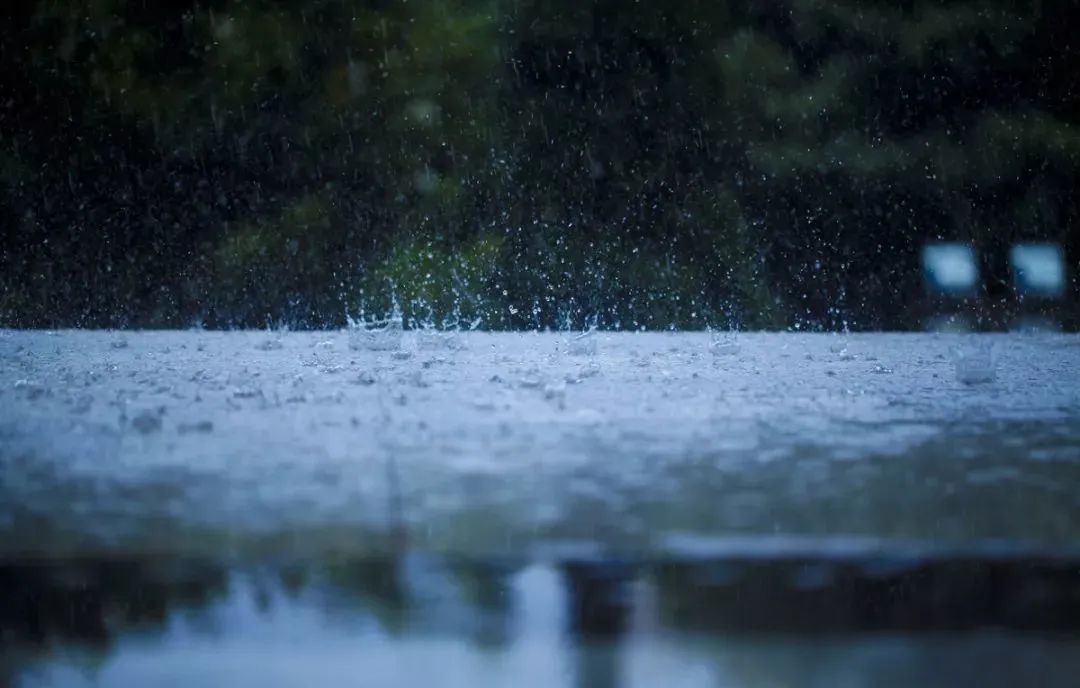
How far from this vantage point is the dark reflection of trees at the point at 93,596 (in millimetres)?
1334

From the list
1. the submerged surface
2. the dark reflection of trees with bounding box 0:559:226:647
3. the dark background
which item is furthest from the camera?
the dark background

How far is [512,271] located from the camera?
1096 cm

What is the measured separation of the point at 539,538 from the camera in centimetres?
166

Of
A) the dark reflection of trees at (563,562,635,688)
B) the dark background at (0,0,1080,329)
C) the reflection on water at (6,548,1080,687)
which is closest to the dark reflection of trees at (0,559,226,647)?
the reflection on water at (6,548,1080,687)

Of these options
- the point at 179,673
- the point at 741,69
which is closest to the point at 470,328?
the point at 741,69

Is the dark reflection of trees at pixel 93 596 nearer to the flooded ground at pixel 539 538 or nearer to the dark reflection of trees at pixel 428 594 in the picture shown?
the flooded ground at pixel 539 538

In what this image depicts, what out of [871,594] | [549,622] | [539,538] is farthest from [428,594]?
[871,594]

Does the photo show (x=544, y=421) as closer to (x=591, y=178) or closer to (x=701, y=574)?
(x=701, y=574)

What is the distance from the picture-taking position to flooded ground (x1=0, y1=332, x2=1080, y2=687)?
126 cm

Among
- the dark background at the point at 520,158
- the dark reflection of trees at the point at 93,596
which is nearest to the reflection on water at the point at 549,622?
the dark reflection of trees at the point at 93,596

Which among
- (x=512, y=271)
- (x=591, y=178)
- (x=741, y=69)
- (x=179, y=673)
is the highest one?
(x=741, y=69)

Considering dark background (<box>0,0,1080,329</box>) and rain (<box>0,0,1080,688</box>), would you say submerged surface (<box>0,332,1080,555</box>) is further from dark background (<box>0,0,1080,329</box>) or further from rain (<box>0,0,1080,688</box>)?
dark background (<box>0,0,1080,329</box>)

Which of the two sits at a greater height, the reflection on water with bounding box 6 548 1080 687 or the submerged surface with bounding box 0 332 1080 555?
the submerged surface with bounding box 0 332 1080 555

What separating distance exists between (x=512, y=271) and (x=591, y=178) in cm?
110
